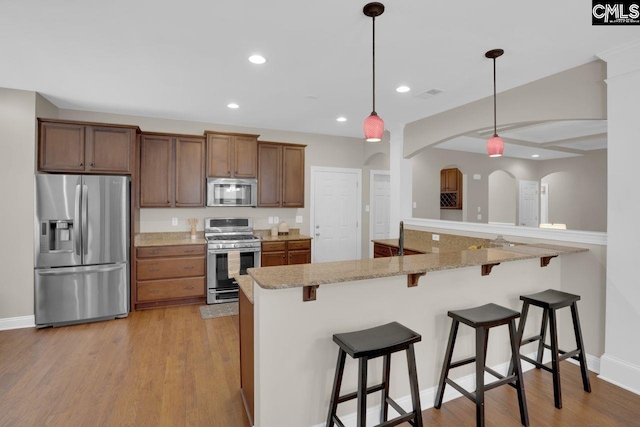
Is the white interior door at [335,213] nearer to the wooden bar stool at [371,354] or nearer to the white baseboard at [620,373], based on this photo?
the white baseboard at [620,373]

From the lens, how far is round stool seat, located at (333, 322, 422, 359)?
1674 mm

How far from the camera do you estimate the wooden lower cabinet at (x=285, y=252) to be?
16.0ft

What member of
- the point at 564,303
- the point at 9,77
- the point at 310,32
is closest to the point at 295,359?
the point at 564,303

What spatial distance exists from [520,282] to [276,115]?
3.54m

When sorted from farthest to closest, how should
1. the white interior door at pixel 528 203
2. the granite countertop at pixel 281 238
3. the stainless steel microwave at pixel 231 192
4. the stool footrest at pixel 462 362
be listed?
the white interior door at pixel 528 203, the granite countertop at pixel 281 238, the stainless steel microwave at pixel 231 192, the stool footrest at pixel 462 362

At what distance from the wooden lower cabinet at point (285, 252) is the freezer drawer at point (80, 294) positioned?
1.80 metres

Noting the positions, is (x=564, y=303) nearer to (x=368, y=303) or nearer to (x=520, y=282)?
(x=520, y=282)

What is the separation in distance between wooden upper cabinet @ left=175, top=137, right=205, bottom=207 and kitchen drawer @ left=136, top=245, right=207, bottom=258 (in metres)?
0.68

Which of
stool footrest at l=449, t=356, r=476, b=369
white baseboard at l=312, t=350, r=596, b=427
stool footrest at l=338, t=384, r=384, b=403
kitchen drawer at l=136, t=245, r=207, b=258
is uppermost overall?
kitchen drawer at l=136, t=245, r=207, b=258

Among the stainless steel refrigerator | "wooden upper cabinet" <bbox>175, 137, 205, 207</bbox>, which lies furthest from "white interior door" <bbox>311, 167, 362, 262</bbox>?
the stainless steel refrigerator

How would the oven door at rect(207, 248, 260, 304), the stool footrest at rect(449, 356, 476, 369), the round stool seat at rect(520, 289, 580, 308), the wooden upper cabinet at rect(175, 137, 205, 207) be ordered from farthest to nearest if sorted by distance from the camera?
the wooden upper cabinet at rect(175, 137, 205, 207) → the oven door at rect(207, 248, 260, 304) → the round stool seat at rect(520, 289, 580, 308) → the stool footrest at rect(449, 356, 476, 369)

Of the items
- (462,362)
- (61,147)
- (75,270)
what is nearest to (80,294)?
(75,270)

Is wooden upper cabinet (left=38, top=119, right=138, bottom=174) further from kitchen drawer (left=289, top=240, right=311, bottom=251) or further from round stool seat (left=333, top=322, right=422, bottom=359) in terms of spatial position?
round stool seat (left=333, top=322, right=422, bottom=359)

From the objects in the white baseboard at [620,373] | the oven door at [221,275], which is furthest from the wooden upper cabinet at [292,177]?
the white baseboard at [620,373]
